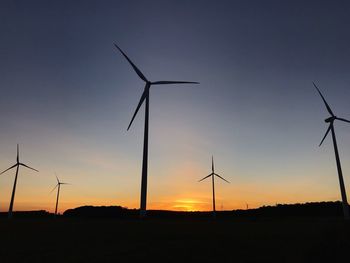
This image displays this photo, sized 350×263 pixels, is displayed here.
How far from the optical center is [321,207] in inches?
7712

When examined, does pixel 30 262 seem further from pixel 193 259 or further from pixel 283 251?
pixel 283 251

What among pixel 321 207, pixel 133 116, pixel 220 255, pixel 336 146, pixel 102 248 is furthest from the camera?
pixel 321 207

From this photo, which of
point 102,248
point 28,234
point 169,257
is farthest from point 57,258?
point 28,234

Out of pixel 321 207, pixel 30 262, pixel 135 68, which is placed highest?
pixel 135 68

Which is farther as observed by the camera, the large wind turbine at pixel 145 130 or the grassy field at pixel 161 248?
the large wind turbine at pixel 145 130

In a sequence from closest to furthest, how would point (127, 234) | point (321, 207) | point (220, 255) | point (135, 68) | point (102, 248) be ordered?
point (220, 255), point (102, 248), point (127, 234), point (135, 68), point (321, 207)

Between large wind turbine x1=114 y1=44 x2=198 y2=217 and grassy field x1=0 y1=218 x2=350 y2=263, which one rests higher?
large wind turbine x1=114 y1=44 x2=198 y2=217

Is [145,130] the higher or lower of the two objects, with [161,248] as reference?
higher

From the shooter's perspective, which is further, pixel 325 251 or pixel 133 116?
pixel 133 116

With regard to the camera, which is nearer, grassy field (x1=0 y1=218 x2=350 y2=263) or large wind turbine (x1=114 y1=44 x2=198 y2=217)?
grassy field (x1=0 y1=218 x2=350 y2=263)

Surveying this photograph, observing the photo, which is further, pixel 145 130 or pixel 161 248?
pixel 145 130

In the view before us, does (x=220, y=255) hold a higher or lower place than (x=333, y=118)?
lower

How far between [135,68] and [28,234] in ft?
140

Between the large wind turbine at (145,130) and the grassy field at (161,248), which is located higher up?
the large wind turbine at (145,130)
